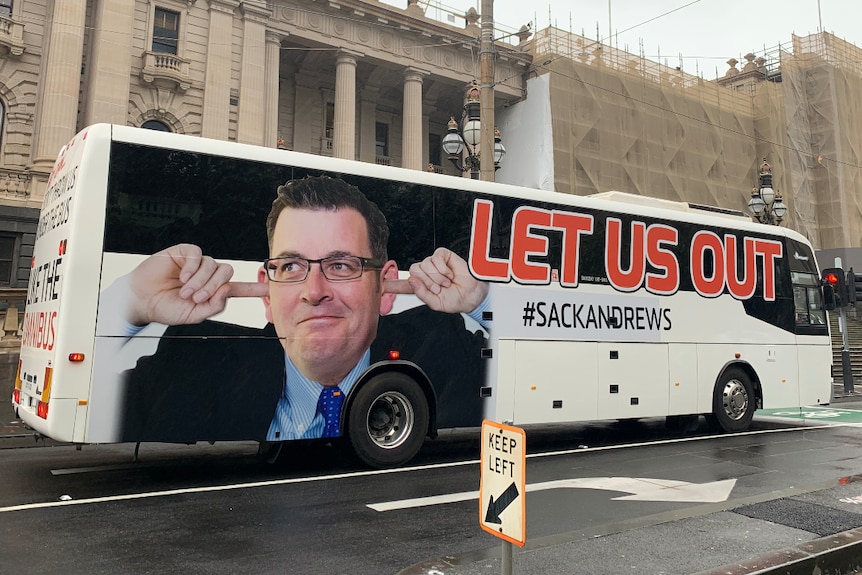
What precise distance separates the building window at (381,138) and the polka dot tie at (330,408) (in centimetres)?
3315

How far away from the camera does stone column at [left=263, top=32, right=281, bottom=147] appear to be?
31.3 metres

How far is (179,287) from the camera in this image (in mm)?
7102

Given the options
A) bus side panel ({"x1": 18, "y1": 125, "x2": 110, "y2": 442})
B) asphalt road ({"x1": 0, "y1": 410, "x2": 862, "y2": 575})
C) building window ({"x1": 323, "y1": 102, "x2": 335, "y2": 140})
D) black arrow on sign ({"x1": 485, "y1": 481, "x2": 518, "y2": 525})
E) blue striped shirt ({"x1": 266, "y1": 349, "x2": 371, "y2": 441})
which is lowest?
asphalt road ({"x1": 0, "y1": 410, "x2": 862, "y2": 575})

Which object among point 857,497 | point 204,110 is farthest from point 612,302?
point 204,110

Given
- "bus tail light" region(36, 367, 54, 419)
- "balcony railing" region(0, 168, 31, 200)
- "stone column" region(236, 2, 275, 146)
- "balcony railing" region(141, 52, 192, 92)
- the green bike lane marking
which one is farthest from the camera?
"stone column" region(236, 2, 275, 146)

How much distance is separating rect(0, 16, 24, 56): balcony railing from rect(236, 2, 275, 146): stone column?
8562 mm

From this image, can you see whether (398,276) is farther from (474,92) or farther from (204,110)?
(204,110)

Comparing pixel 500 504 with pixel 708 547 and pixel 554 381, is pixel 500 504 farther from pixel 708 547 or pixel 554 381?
pixel 554 381

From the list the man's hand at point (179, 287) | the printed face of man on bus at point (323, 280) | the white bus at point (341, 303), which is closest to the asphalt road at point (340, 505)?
the white bus at point (341, 303)

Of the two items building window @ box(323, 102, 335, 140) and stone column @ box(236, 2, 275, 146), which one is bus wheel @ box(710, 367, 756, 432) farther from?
building window @ box(323, 102, 335, 140)

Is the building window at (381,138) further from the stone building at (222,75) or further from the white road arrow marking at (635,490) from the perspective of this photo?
the white road arrow marking at (635,490)

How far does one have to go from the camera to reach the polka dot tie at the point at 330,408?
25.9 ft

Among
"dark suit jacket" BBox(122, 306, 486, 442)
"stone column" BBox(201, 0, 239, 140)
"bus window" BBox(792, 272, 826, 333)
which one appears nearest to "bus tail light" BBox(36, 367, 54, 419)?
"dark suit jacket" BBox(122, 306, 486, 442)

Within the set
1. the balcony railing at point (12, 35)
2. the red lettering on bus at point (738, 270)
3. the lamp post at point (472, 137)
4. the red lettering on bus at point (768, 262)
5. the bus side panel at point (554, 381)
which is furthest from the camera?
the balcony railing at point (12, 35)
